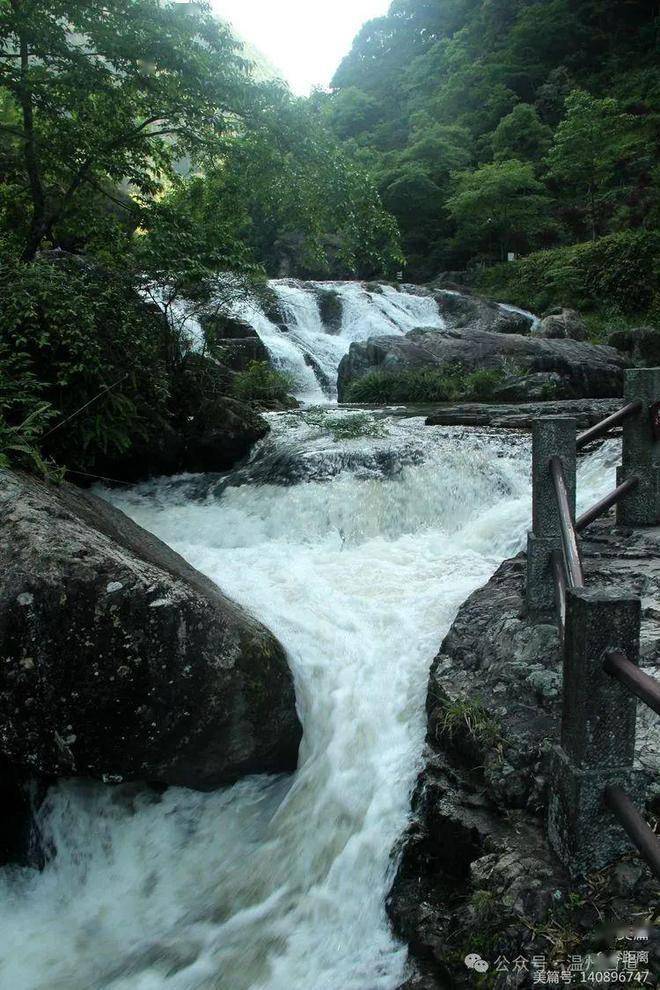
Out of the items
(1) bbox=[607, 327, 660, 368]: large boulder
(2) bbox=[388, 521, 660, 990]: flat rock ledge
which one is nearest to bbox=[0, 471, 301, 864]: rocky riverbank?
(2) bbox=[388, 521, 660, 990]: flat rock ledge

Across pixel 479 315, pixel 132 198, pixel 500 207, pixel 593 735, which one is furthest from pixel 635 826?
pixel 500 207

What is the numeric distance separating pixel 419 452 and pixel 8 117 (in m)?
8.28

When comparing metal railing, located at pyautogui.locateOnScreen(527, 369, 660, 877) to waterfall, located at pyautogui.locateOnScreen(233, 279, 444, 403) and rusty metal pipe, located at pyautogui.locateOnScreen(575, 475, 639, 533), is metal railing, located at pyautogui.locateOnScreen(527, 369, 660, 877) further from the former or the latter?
waterfall, located at pyautogui.locateOnScreen(233, 279, 444, 403)

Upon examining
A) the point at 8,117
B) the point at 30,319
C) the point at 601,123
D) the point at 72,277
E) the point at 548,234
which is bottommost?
the point at 30,319

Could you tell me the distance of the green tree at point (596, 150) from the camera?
26.4 m

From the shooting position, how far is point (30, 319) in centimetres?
675

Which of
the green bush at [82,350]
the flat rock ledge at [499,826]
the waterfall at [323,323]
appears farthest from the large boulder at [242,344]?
the flat rock ledge at [499,826]

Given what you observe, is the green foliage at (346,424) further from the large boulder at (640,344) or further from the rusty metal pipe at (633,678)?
the large boulder at (640,344)

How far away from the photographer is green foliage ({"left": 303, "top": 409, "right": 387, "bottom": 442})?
9.64 metres

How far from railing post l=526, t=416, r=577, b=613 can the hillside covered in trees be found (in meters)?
20.5

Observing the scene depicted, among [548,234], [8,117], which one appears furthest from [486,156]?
[8,117]

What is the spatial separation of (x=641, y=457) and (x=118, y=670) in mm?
4165

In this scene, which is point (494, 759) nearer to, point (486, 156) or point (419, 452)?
point (419, 452)

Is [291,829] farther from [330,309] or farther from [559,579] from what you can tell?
[330,309]
